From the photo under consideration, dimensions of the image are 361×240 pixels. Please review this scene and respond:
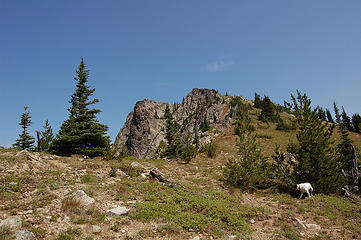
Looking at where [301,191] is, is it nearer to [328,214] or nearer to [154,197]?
[328,214]

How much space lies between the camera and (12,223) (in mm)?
6188

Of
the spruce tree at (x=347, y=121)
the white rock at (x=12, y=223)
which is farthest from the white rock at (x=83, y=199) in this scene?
the spruce tree at (x=347, y=121)

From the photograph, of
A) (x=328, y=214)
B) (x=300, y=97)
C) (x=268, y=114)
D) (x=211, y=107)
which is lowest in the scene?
(x=328, y=214)

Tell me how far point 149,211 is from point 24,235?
4.24 m

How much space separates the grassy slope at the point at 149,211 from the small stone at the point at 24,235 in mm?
245

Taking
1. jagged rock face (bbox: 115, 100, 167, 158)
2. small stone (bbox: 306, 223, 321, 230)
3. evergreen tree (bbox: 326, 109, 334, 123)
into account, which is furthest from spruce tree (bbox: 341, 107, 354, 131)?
jagged rock face (bbox: 115, 100, 167, 158)

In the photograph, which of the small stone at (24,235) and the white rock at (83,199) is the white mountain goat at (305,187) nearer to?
the white rock at (83,199)

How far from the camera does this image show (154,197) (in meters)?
10.4

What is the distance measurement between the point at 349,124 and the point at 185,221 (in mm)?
82973

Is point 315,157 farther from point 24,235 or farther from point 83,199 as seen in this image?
point 24,235

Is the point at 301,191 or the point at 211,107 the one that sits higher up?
the point at 211,107

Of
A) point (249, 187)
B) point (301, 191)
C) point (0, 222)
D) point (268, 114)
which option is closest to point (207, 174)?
point (249, 187)

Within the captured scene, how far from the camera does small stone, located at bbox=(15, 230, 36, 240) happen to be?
5754mm

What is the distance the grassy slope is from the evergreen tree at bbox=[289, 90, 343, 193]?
134cm
